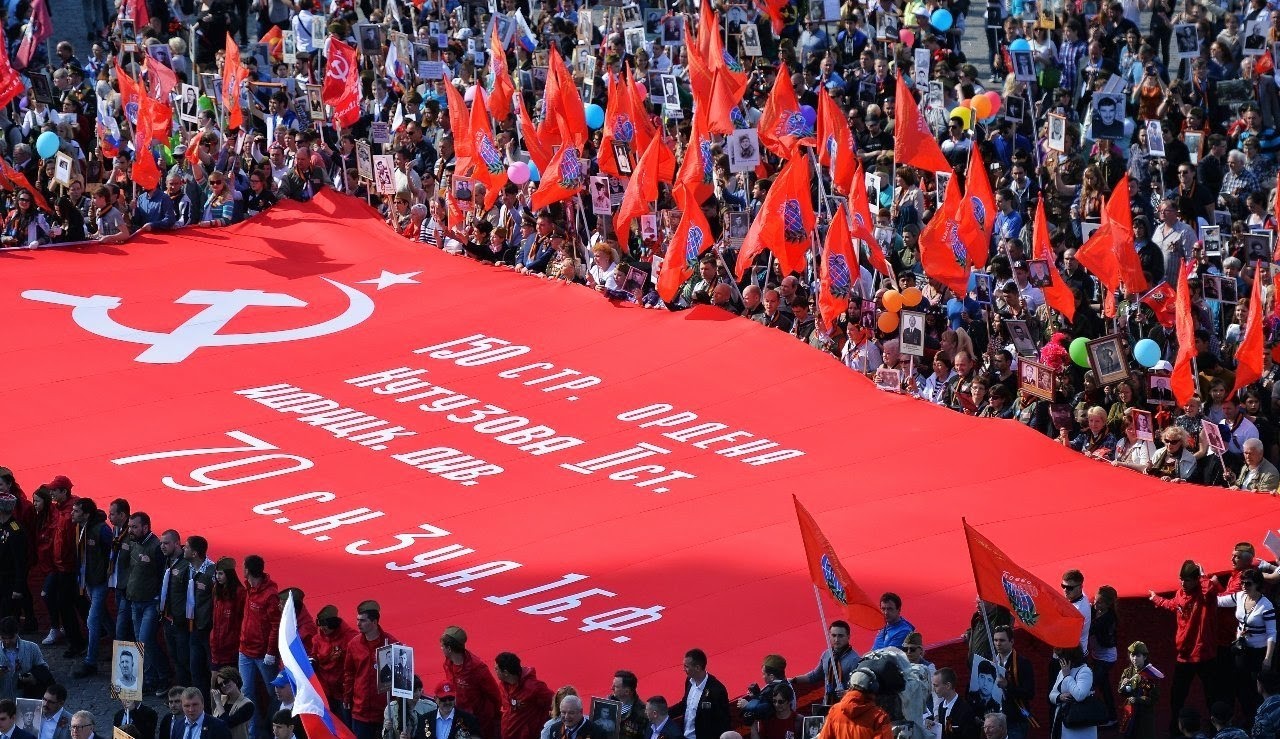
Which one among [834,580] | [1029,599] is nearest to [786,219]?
[834,580]

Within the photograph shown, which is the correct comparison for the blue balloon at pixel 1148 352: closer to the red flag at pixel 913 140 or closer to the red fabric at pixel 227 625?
the red flag at pixel 913 140

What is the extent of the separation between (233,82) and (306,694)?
1392 centimetres

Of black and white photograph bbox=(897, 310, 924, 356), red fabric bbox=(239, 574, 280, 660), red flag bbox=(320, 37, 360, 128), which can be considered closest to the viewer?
red fabric bbox=(239, 574, 280, 660)

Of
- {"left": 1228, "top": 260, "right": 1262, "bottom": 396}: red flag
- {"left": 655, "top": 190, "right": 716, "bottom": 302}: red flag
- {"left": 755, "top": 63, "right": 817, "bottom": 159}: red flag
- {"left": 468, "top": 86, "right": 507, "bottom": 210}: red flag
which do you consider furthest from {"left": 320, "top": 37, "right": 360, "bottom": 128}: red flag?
{"left": 1228, "top": 260, "right": 1262, "bottom": 396}: red flag

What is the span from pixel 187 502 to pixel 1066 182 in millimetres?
9835

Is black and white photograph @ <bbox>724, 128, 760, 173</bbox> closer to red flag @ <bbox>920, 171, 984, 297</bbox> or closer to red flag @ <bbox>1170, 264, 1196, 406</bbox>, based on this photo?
red flag @ <bbox>920, 171, 984, 297</bbox>

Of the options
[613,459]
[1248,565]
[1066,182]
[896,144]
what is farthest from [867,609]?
[1066,182]

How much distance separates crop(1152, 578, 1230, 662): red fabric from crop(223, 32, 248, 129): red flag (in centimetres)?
1372

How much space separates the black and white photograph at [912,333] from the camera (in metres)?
19.4

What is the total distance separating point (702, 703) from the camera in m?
13.8

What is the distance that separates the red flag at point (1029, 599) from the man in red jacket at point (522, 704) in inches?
104

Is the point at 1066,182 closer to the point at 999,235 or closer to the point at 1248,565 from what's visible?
the point at 999,235

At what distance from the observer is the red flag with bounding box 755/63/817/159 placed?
22578 mm

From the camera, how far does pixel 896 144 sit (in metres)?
21.9
